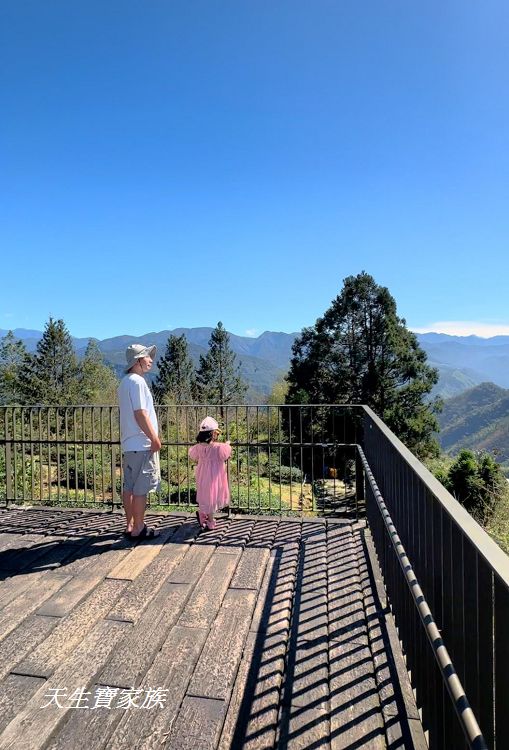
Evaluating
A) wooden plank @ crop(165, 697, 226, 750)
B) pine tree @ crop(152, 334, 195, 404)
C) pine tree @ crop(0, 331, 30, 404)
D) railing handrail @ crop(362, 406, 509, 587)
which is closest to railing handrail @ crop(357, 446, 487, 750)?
railing handrail @ crop(362, 406, 509, 587)

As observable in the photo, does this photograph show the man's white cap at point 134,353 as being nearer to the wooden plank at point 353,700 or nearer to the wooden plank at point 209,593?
the wooden plank at point 209,593

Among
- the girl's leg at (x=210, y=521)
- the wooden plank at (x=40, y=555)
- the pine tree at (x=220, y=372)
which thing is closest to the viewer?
the wooden plank at (x=40, y=555)

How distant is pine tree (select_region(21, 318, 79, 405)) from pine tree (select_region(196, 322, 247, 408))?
10.8 m

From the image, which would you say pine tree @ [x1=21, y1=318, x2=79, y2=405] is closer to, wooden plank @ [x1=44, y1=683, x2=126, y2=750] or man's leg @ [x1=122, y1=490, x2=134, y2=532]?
man's leg @ [x1=122, y1=490, x2=134, y2=532]

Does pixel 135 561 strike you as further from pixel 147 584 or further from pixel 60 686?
pixel 60 686

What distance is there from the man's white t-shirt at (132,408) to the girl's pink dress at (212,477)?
628mm

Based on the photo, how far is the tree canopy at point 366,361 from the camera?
2591cm


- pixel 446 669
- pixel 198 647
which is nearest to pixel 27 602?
Result: pixel 198 647

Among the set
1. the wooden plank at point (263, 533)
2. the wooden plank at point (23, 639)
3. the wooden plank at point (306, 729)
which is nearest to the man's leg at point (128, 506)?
the wooden plank at point (263, 533)

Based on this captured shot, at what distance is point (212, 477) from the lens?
14.3 feet

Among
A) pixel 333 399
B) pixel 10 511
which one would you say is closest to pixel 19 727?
pixel 10 511

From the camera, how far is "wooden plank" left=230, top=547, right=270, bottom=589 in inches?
125

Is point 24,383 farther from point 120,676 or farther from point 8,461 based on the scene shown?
point 120,676

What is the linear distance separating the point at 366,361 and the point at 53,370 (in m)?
26.6
